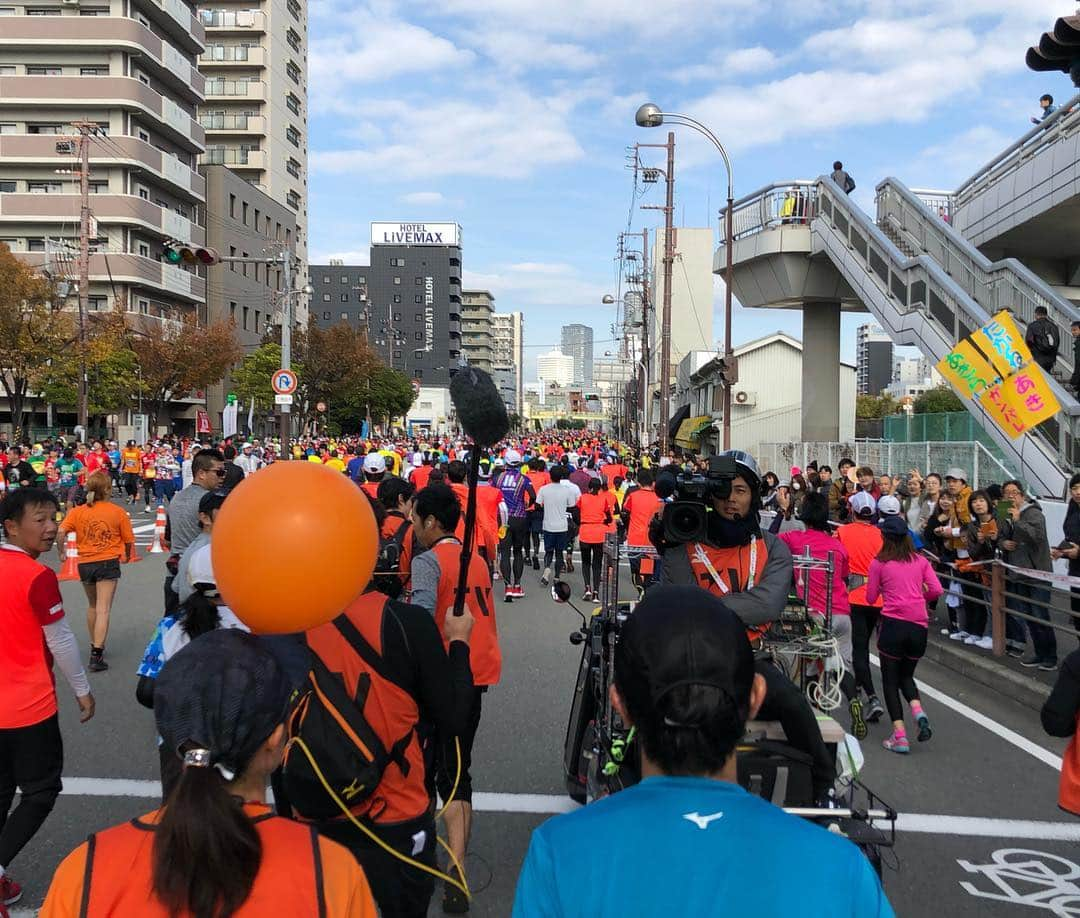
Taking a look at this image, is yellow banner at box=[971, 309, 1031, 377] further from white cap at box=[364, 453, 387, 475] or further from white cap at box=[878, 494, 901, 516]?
white cap at box=[364, 453, 387, 475]

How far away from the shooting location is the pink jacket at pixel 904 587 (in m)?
→ 6.40

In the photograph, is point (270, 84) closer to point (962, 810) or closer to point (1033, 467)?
point (1033, 467)

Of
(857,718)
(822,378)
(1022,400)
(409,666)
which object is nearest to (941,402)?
(822,378)

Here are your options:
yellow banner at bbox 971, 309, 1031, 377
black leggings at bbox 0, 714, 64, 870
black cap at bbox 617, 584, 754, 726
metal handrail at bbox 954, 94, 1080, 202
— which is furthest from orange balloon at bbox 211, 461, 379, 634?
metal handrail at bbox 954, 94, 1080, 202

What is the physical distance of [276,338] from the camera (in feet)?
196

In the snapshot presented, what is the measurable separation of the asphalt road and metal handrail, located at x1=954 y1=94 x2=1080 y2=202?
13.6 metres

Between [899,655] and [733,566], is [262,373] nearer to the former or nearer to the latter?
[899,655]

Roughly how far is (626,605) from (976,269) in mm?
15762

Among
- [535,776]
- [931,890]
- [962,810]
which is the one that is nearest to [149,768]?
[535,776]

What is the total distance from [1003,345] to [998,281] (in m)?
6.90

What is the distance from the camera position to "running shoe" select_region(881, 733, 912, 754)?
20.8 feet

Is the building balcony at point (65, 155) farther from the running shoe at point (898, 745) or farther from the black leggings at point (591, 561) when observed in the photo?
the running shoe at point (898, 745)

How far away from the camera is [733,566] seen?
4184mm

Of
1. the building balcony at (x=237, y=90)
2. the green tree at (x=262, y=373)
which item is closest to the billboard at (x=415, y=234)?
the building balcony at (x=237, y=90)
